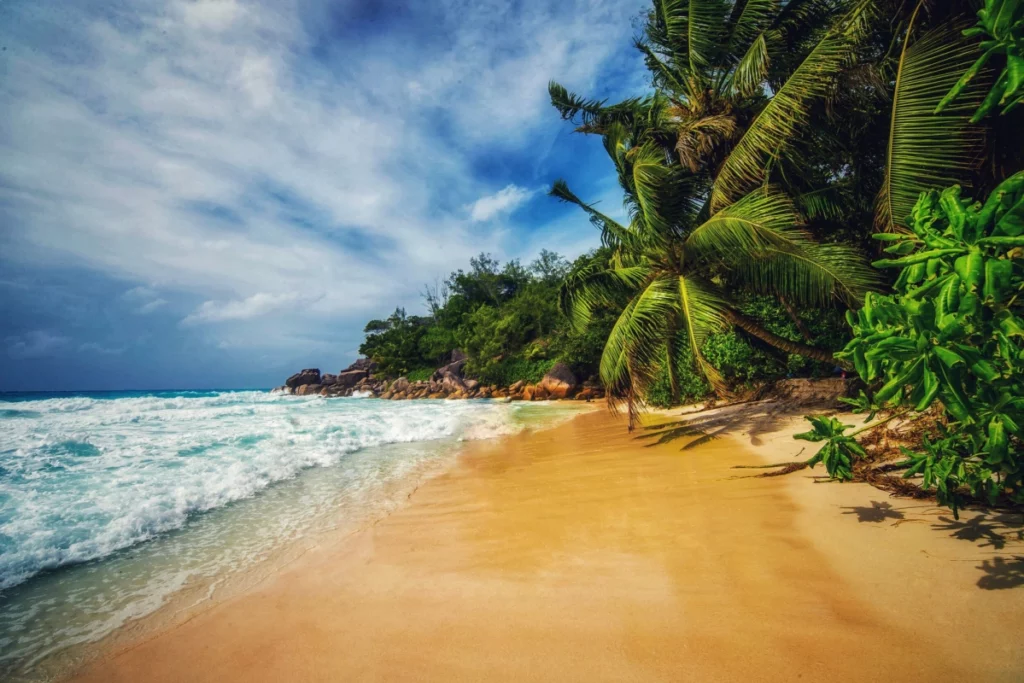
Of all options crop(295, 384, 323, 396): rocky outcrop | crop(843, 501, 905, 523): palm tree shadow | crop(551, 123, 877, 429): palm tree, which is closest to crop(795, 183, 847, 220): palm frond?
crop(551, 123, 877, 429): palm tree

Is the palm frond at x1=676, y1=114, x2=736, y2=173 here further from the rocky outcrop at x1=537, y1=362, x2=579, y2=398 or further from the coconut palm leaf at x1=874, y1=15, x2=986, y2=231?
the rocky outcrop at x1=537, y1=362, x2=579, y2=398

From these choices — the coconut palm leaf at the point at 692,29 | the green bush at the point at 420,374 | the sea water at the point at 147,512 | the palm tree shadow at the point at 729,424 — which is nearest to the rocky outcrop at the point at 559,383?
the palm tree shadow at the point at 729,424

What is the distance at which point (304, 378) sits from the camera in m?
49.6

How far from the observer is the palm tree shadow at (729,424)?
6.73m

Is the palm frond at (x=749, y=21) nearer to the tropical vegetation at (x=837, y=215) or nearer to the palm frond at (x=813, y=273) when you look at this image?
the tropical vegetation at (x=837, y=215)

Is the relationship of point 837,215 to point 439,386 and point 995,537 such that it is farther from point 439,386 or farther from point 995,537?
point 439,386

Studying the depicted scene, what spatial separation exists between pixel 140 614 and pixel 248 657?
3.88 ft

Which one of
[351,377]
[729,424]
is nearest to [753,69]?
[729,424]

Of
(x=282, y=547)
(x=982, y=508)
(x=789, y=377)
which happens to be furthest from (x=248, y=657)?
(x=789, y=377)

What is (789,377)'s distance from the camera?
10320 mm

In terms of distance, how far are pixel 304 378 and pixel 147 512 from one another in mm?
50272

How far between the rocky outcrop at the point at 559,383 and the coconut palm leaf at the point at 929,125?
824 inches

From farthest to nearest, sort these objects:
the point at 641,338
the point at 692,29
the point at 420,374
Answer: the point at 420,374 → the point at 692,29 → the point at 641,338

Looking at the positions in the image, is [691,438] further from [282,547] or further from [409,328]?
[409,328]
